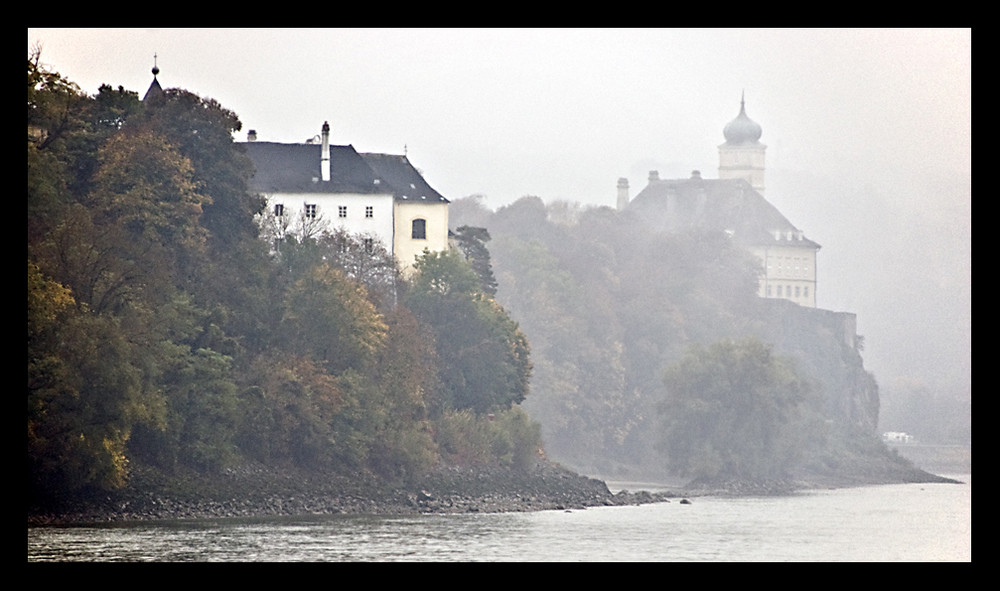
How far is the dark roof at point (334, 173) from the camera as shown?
264ft

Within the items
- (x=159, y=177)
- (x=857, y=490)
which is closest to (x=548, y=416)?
(x=857, y=490)

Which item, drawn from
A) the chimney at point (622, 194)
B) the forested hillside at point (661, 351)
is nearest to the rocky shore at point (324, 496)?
the forested hillside at point (661, 351)

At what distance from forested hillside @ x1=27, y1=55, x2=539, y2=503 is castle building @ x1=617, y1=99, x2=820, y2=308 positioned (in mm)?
67637

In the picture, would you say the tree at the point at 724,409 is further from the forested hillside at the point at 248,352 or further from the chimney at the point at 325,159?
the chimney at the point at 325,159

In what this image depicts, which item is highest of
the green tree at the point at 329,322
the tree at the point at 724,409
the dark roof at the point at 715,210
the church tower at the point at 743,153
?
the church tower at the point at 743,153

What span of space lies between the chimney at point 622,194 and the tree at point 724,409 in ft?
224

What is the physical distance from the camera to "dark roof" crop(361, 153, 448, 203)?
82938 millimetres

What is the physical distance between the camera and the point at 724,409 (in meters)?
96.6

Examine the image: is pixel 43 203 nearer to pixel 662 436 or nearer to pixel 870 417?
pixel 662 436

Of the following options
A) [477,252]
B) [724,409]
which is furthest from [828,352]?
[477,252]

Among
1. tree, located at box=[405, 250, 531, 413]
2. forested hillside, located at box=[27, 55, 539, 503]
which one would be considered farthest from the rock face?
forested hillside, located at box=[27, 55, 539, 503]

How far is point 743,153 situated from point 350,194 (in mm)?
96171

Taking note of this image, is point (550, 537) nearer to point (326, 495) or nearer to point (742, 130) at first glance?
point (326, 495)

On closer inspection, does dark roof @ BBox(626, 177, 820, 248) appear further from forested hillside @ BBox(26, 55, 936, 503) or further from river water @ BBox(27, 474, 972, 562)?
river water @ BBox(27, 474, 972, 562)
